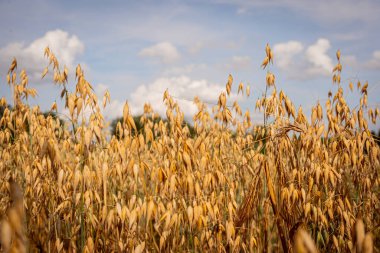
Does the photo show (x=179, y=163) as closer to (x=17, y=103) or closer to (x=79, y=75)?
(x=79, y=75)

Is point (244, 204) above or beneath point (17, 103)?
beneath

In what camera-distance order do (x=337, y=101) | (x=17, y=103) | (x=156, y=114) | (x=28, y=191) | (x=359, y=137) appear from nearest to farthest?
(x=359, y=137)
(x=28, y=191)
(x=17, y=103)
(x=337, y=101)
(x=156, y=114)

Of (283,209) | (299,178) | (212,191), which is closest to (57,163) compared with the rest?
(212,191)

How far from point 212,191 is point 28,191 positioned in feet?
5.02

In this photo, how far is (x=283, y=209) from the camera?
1.49 metres

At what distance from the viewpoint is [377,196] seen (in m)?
2.41

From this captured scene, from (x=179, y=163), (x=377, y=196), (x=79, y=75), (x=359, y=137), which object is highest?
(x=79, y=75)

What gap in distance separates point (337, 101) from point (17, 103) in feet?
9.94

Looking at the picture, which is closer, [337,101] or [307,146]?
[307,146]

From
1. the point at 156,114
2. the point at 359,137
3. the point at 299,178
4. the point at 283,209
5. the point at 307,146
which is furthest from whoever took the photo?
the point at 156,114

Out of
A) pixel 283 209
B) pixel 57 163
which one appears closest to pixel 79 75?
pixel 57 163

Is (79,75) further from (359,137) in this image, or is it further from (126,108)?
(359,137)

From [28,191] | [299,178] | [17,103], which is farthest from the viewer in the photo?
[17,103]

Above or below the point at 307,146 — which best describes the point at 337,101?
above
